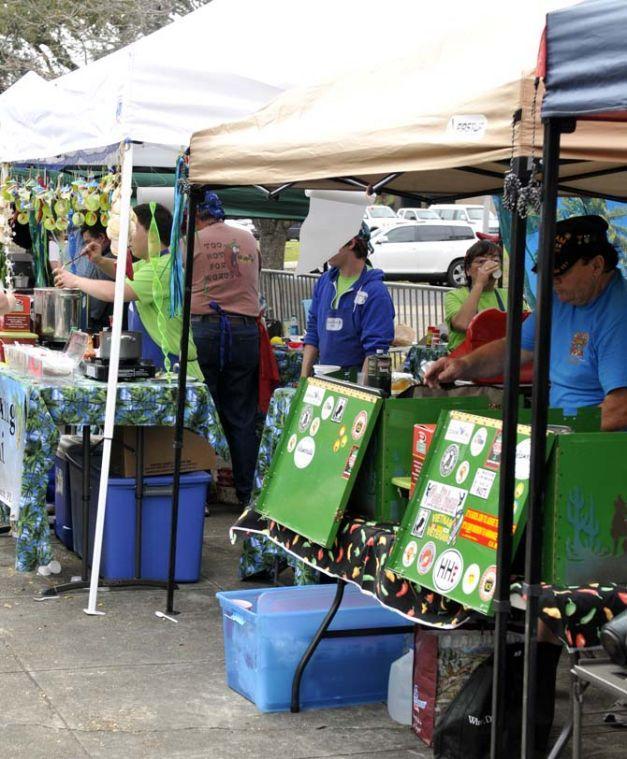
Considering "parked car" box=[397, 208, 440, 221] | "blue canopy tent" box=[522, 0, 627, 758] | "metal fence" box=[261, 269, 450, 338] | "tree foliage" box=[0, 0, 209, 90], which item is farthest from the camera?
"parked car" box=[397, 208, 440, 221]

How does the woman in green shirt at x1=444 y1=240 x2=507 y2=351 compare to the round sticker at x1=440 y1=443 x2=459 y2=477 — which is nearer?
the round sticker at x1=440 y1=443 x2=459 y2=477

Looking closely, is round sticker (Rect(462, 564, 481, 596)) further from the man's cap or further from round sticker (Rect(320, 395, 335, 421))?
the man's cap

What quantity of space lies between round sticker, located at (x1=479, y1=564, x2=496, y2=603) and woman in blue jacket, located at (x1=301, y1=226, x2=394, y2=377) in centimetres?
342

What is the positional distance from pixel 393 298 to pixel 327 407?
8145 mm

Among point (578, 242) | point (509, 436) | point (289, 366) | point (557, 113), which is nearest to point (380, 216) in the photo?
point (289, 366)

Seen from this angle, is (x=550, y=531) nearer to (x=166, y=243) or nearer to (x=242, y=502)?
(x=166, y=243)

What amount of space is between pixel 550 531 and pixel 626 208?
183 inches

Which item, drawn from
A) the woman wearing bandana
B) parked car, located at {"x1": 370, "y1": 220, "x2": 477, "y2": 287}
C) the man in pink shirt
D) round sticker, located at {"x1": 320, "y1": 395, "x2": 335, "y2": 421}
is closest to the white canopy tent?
the woman wearing bandana

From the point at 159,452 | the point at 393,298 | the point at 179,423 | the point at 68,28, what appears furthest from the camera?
the point at 68,28

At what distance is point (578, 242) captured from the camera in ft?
14.3

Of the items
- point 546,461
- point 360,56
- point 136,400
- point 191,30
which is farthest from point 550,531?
point 191,30

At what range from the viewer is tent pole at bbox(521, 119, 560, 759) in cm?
318

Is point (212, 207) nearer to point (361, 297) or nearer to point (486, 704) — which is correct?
point (361, 297)

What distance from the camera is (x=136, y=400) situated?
6188 mm
